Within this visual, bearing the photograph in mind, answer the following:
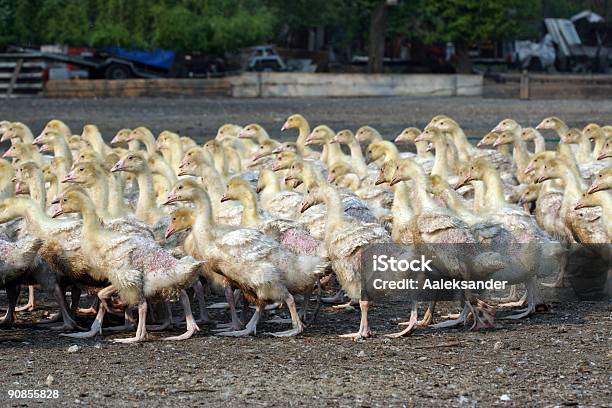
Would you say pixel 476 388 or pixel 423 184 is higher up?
pixel 423 184

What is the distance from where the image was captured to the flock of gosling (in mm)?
9789

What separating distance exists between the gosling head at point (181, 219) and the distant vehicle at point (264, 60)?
36929mm

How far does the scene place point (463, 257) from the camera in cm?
1005

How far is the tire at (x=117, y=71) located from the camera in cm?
4234

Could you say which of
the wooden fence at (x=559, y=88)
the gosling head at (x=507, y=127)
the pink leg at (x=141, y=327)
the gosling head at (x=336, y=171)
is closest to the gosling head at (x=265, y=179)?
the gosling head at (x=336, y=171)

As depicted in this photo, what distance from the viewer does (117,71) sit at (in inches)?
1674

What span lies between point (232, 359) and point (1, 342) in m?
1.95

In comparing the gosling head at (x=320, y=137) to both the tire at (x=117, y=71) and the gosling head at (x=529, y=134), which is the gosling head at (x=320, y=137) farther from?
the tire at (x=117, y=71)

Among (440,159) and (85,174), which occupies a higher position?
(85,174)

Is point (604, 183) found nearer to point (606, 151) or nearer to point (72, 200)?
point (606, 151)

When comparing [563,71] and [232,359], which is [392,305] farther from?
[563,71]

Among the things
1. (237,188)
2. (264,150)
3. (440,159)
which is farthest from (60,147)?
(237,188)

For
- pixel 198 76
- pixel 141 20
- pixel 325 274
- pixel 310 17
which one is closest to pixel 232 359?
pixel 325 274

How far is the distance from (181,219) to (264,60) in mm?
38127
